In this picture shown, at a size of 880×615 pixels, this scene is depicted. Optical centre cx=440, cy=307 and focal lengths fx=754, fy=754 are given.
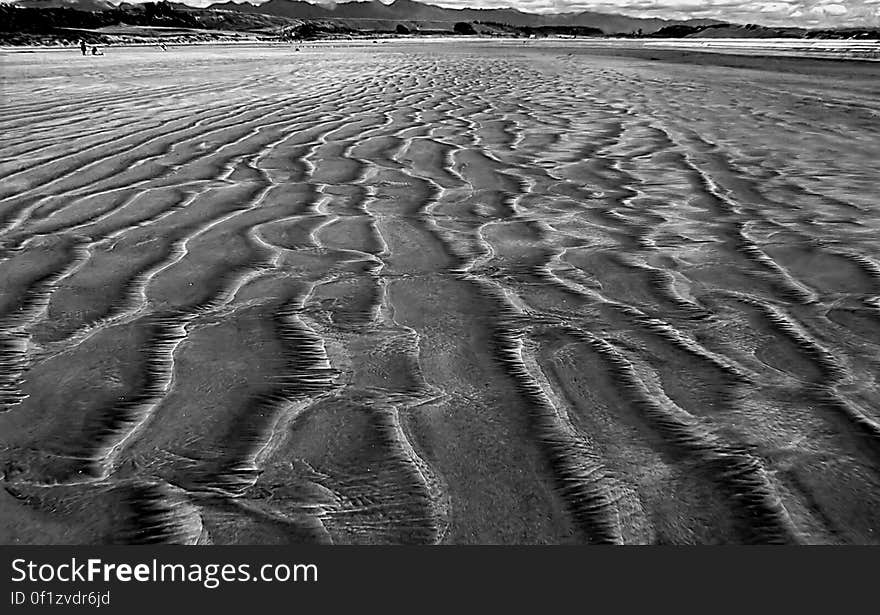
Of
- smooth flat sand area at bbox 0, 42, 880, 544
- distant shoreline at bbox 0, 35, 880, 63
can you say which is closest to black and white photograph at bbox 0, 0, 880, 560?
smooth flat sand area at bbox 0, 42, 880, 544

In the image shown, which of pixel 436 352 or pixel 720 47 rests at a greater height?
pixel 720 47

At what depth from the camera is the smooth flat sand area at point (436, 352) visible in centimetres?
147

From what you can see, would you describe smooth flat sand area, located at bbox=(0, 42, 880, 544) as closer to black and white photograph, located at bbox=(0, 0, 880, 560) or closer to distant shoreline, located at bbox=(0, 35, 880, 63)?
black and white photograph, located at bbox=(0, 0, 880, 560)

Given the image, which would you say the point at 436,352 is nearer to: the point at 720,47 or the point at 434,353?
the point at 434,353

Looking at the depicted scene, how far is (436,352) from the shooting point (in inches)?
82.5

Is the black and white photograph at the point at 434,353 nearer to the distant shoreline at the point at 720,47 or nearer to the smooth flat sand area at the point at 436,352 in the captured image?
the smooth flat sand area at the point at 436,352

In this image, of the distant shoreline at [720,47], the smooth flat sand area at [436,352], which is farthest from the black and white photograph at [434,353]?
the distant shoreline at [720,47]

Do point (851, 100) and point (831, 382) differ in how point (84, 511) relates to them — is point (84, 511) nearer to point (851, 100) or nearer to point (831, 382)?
point (831, 382)

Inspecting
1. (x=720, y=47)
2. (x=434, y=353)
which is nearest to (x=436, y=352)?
(x=434, y=353)

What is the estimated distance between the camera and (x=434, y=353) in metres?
2.09

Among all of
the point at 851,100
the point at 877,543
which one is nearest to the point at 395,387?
the point at 877,543

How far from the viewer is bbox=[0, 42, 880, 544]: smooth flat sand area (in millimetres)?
1467

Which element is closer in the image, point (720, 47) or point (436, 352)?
point (436, 352)

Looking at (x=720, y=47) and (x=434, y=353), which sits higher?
(x=720, y=47)
